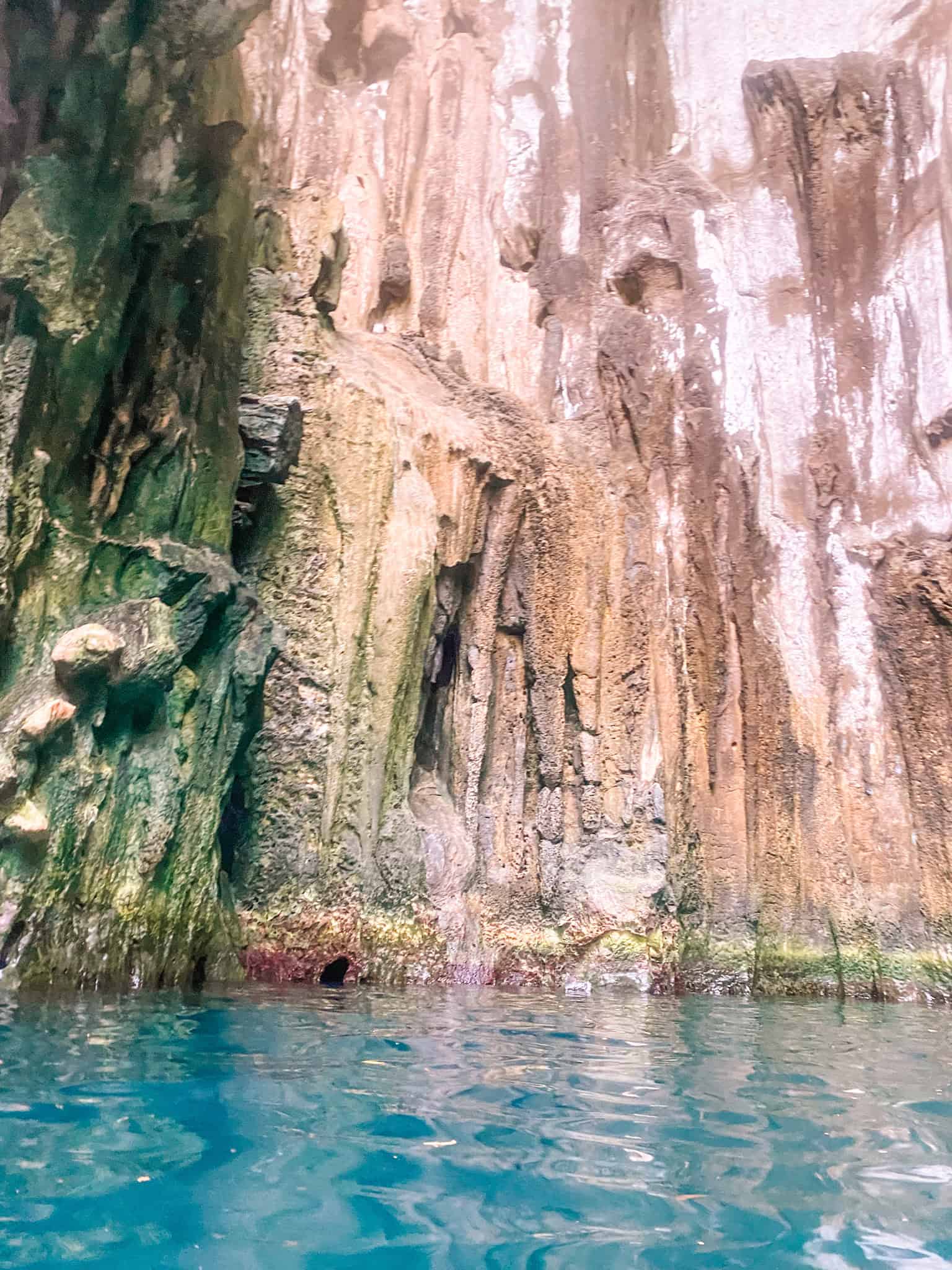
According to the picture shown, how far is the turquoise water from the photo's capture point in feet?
6.84

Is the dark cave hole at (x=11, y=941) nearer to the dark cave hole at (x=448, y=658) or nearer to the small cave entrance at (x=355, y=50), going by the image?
the dark cave hole at (x=448, y=658)

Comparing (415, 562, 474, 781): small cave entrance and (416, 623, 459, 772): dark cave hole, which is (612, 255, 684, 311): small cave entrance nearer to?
(415, 562, 474, 781): small cave entrance

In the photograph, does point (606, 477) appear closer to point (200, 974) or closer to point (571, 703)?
point (571, 703)

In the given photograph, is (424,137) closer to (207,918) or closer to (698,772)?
(698,772)

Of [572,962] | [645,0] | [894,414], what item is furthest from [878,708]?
[645,0]

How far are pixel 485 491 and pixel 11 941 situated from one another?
20.8ft

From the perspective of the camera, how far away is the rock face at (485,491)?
651cm

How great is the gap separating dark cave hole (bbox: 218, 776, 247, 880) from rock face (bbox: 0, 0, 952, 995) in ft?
0.08

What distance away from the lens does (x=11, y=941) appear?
221 inches

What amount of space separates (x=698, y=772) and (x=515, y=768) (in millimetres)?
2202

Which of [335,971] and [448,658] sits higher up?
[448,658]

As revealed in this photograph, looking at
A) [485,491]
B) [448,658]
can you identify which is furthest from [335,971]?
[485,491]

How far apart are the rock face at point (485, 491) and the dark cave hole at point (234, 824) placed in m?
0.02

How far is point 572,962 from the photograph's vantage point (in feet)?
33.2
